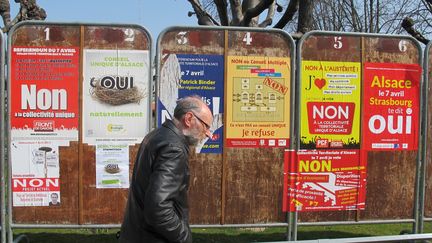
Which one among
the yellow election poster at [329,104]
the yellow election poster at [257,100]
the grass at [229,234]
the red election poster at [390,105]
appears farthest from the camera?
the grass at [229,234]

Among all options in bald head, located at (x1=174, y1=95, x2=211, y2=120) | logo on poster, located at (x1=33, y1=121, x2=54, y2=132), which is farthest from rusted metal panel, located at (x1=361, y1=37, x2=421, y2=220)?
logo on poster, located at (x1=33, y1=121, x2=54, y2=132)

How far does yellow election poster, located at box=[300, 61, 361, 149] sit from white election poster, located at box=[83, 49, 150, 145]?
1761 millimetres

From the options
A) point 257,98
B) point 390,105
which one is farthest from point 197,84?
point 390,105

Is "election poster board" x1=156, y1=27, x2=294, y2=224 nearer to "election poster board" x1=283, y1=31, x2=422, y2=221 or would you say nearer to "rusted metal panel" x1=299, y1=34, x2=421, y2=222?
"election poster board" x1=283, y1=31, x2=422, y2=221

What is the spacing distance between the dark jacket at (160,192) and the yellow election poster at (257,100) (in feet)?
8.74

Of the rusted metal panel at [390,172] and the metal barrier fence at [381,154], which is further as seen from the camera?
the rusted metal panel at [390,172]

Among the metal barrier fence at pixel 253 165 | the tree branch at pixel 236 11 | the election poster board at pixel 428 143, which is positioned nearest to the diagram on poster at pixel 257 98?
Result: the metal barrier fence at pixel 253 165

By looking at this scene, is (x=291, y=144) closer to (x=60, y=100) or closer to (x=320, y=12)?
(x=60, y=100)

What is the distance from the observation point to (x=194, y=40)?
5621 mm

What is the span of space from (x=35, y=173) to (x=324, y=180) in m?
3.16

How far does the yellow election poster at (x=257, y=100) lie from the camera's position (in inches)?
225

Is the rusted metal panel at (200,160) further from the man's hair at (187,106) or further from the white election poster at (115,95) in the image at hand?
the man's hair at (187,106)

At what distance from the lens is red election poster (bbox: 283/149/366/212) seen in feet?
19.2

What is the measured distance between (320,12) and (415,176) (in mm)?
24754
